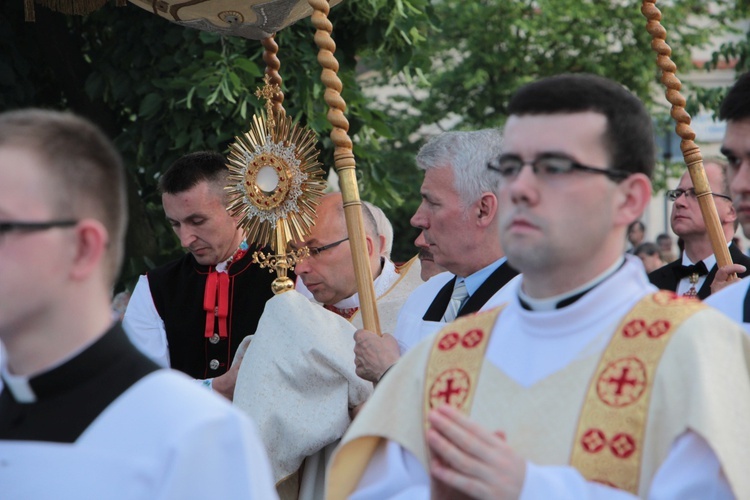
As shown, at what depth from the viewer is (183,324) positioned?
528cm

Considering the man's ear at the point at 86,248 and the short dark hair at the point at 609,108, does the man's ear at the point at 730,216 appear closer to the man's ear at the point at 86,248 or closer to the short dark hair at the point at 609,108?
the short dark hair at the point at 609,108

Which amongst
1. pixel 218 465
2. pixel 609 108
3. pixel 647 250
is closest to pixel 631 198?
pixel 609 108

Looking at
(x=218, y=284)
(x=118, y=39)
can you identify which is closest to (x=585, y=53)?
(x=118, y=39)

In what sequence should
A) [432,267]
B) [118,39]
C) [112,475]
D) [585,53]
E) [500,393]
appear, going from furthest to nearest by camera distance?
[585,53]
[118,39]
[432,267]
[500,393]
[112,475]

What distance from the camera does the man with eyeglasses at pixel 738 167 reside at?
2877 millimetres

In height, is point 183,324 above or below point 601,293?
below

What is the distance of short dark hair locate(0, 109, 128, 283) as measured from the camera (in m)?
2.12

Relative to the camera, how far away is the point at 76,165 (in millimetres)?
2145

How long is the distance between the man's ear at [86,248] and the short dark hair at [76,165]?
2cm

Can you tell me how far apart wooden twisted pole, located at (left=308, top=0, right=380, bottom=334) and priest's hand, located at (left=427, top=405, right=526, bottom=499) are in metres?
1.83

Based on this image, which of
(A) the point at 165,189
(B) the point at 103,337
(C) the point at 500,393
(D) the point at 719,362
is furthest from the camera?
(A) the point at 165,189

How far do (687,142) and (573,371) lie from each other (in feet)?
6.35

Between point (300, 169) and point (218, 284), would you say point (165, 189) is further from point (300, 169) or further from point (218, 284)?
point (300, 169)

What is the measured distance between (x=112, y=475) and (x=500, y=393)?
2.87 ft
